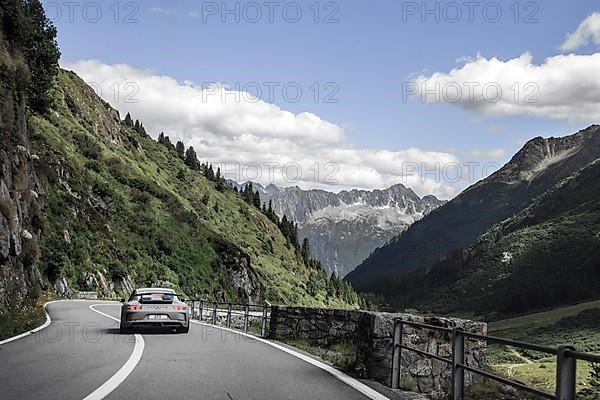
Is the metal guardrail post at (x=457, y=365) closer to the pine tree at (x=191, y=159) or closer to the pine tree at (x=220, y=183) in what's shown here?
the pine tree at (x=220, y=183)

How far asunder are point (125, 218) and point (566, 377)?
270 feet

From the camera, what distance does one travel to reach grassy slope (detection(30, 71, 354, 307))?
65.1 meters

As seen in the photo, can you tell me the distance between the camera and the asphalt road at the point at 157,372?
876 centimetres

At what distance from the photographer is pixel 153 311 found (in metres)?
20.4

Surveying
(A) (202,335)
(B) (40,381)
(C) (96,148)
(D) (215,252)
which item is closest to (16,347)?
(B) (40,381)

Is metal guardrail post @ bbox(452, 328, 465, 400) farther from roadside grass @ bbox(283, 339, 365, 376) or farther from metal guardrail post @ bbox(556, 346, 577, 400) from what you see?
roadside grass @ bbox(283, 339, 365, 376)

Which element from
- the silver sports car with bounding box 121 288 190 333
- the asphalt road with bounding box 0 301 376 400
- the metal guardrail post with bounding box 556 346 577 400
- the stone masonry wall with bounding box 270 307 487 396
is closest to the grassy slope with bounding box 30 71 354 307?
the silver sports car with bounding box 121 288 190 333

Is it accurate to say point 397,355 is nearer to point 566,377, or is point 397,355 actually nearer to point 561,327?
point 566,377

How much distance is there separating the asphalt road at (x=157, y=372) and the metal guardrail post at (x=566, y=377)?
3.41 meters

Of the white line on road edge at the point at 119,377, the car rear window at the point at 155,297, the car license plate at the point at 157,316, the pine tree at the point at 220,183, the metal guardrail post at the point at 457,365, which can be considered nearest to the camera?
the metal guardrail post at the point at 457,365

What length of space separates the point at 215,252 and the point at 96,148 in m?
24.6

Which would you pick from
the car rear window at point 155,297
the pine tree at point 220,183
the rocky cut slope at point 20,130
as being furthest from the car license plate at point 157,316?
the pine tree at point 220,183

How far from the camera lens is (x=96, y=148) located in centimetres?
9975

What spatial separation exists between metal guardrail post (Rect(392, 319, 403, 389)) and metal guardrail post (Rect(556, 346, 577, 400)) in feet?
14.6
